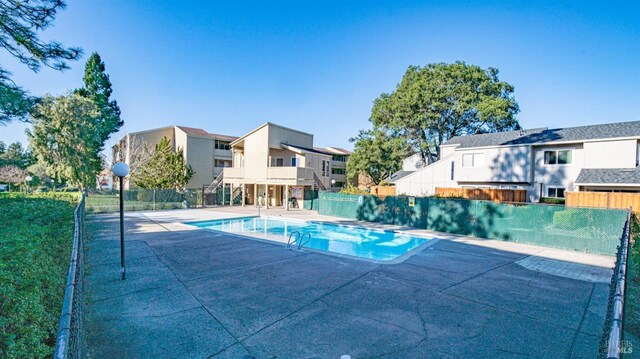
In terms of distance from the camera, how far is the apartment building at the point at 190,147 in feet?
105

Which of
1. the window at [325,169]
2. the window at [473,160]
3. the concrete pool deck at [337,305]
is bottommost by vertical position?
the concrete pool deck at [337,305]

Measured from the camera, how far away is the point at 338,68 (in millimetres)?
22516

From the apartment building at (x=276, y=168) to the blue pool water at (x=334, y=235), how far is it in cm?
557

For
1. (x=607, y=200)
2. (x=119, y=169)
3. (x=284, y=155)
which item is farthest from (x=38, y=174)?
(x=607, y=200)

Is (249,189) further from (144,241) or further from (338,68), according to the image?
(144,241)

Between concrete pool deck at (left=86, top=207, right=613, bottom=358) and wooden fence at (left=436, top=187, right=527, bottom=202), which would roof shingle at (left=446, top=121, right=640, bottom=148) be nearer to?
wooden fence at (left=436, top=187, right=527, bottom=202)

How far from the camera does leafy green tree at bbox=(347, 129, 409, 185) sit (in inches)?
1355

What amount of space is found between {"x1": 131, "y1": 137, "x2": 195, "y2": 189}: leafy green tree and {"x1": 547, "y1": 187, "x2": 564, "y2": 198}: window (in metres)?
30.3

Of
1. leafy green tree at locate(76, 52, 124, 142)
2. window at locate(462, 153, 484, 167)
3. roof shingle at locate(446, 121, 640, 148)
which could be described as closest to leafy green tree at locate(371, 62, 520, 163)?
roof shingle at locate(446, 121, 640, 148)

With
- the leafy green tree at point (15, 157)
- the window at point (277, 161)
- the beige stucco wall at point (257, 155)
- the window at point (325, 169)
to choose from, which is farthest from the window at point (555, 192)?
the leafy green tree at point (15, 157)

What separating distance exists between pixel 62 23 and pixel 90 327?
6.87m

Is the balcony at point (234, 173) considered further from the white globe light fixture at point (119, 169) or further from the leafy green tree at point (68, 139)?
the white globe light fixture at point (119, 169)

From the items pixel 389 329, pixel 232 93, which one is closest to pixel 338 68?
pixel 232 93

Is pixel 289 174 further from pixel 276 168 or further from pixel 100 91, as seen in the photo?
pixel 100 91
